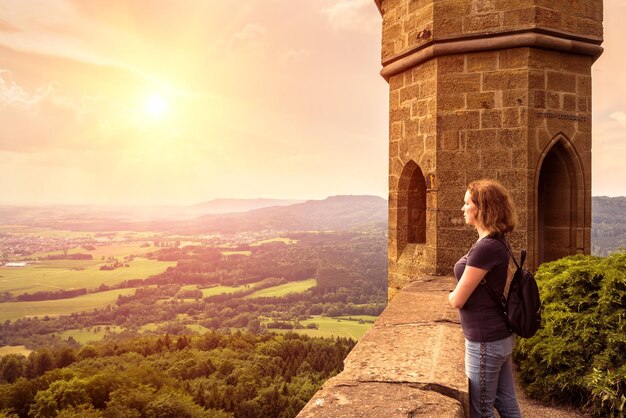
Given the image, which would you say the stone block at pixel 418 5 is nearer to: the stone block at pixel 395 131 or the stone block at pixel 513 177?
the stone block at pixel 395 131

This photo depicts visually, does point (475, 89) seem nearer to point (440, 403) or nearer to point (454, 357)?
point (454, 357)

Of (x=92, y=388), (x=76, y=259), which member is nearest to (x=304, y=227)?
(x=76, y=259)

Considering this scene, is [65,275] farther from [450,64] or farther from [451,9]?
[451,9]

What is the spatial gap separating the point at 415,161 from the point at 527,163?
3.79 feet

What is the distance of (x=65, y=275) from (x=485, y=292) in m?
101

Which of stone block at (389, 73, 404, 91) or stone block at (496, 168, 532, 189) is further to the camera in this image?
stone block at (389, 73, 404, 91)

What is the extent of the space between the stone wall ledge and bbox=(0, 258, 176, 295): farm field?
299 ft

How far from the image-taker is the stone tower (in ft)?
14.8

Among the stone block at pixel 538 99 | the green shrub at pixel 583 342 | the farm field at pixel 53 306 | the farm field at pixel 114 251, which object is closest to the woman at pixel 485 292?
the green shrub at pixel 583 342

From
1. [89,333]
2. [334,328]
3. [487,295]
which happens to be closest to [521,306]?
[487,295]

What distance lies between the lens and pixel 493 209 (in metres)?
1.98

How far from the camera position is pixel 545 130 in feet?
15.0

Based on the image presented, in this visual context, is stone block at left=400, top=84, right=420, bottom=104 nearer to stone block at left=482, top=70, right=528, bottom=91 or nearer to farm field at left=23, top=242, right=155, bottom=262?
stone block at left=482, top=70, right=528, bottom=91

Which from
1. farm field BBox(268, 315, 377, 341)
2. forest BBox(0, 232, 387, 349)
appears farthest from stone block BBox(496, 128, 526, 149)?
forest BBox(0, 232, 387, 349)
